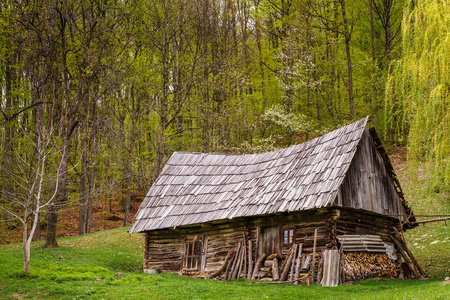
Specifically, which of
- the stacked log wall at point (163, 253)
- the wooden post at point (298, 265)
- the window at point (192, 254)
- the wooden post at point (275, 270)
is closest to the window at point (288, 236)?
Answer: the wooden post at point (298, 265)

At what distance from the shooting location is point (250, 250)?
16938mm

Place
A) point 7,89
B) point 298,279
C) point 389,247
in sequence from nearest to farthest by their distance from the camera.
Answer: point 298,279 → point 389,247 → point 7,89

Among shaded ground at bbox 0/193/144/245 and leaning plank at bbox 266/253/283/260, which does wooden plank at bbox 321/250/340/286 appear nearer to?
leaning plank at bbox 266/253/283/260

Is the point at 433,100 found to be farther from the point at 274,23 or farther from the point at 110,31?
the point at 274,23

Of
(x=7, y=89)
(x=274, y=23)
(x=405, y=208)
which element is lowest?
(x=405, y=208)

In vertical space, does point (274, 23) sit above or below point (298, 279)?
above

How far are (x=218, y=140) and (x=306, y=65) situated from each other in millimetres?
8779

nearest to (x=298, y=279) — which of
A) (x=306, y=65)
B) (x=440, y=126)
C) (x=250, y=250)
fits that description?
(x=250, y=250)

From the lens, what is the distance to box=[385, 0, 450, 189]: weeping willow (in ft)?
40.8

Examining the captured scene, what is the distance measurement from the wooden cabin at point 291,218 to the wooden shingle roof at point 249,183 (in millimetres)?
56

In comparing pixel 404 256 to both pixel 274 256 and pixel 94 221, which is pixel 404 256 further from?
pixel 94 221

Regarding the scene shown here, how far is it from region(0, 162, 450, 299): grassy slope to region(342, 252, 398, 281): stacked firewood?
0.45 m

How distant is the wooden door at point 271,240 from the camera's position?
16422 millimetres

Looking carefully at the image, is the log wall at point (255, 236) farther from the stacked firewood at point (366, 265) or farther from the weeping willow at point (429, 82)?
the weeping willow at point (429, 82)
